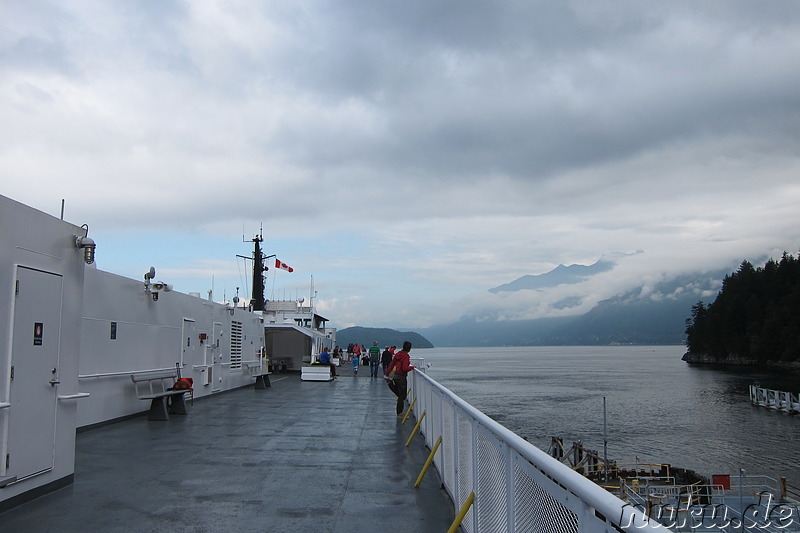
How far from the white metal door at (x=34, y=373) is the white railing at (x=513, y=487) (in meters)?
4.05

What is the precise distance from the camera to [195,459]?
8188mm

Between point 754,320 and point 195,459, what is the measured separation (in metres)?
113

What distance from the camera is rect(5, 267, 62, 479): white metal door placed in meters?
5.71

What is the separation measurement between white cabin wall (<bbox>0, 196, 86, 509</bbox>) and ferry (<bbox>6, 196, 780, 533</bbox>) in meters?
0.02

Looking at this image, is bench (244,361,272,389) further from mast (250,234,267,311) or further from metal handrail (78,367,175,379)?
mast (250,234,267,311)

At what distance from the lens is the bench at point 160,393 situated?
12297 millimetres

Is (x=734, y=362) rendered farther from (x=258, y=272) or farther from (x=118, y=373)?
(x=118, y=373)

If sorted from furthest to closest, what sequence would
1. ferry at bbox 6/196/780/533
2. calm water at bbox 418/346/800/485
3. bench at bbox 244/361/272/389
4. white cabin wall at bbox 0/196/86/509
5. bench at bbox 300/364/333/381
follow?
calm water at bbox 418/346/800/485 → bench at bbox 300/364/333/381 → bench at bbox 244/361/272/389 → white cabin wall at bbox 0/196/86/509 → ferry at bbox 6/196/780/533

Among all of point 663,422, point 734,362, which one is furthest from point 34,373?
point 734,362

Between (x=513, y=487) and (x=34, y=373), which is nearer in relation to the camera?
(x=513, y=487)

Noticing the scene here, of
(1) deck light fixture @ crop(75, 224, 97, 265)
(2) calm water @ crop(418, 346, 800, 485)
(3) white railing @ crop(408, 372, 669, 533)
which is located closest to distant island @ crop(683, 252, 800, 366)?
(2) calm water @ crop(418, 346, 800, 485)

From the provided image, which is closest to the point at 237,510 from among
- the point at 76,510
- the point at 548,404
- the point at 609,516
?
the point at 76,510

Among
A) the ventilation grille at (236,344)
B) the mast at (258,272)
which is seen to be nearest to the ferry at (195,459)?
the ventilation grille at (236,344)

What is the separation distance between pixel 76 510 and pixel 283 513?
6.30ft
